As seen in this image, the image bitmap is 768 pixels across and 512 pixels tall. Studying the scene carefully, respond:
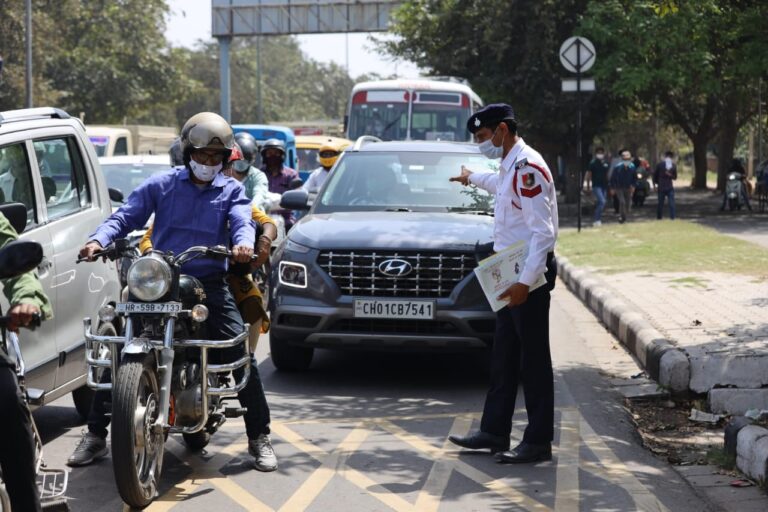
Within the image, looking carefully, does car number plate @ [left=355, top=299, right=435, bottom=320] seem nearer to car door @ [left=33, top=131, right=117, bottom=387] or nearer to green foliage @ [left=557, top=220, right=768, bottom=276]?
car door @ [left=33, top=131, right=117, bottom=387]

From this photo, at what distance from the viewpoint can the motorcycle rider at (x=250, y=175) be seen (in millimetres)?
11195

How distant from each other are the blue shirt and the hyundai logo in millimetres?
2584

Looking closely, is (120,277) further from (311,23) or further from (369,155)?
(311,23)

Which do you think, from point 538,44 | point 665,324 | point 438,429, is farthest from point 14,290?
point 538,44

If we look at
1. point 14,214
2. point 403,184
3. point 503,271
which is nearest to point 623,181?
point 403,184

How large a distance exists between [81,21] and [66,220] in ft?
164

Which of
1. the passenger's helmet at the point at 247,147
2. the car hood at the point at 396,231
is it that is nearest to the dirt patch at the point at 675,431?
the car hood at the point at 396,231

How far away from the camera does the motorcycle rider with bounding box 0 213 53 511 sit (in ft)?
13.8

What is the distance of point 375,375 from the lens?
32.0 ft

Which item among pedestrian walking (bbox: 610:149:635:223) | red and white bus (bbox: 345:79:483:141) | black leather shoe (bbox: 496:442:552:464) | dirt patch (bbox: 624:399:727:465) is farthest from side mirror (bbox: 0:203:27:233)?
pedestrian walking (bbox: 610:149:635:223)

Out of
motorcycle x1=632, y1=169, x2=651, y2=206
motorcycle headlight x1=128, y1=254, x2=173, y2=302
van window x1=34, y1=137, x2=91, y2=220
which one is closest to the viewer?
motorcycle headlight x1=128, y1=254, x2=173, y2=302

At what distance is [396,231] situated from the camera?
9188 mm

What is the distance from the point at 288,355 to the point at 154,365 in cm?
376

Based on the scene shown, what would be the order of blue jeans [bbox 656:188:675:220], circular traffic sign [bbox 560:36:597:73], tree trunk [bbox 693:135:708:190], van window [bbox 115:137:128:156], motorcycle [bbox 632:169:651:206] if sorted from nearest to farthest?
circular traffic sign [bbox 560:36:597:73] → blue jeans [bbox 656:188:675:220] → van window [bbox 115:137:128:156] → motorcycle [bbox 632:169:651:206] → tree trunk [bbox 693:135:708:190]
